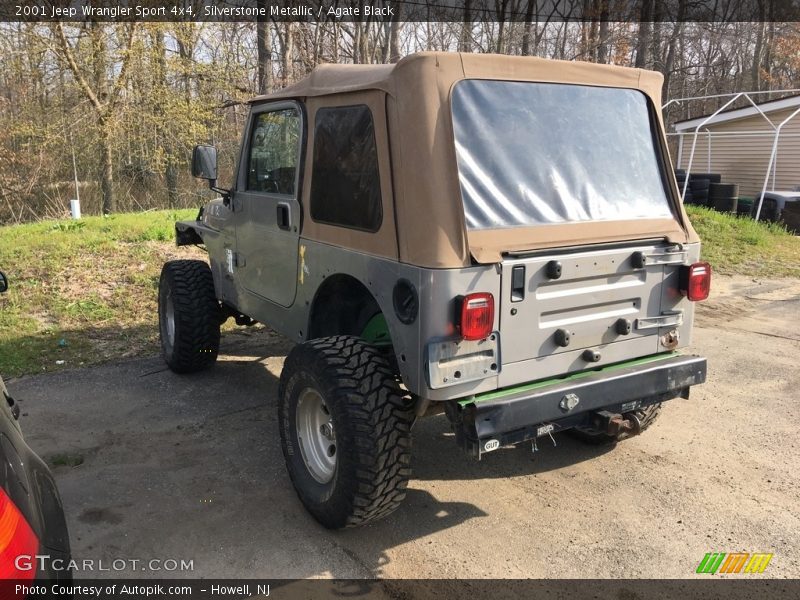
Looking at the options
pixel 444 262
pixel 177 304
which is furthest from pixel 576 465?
pixel 177 304

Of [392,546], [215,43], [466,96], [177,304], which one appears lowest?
[392,546]

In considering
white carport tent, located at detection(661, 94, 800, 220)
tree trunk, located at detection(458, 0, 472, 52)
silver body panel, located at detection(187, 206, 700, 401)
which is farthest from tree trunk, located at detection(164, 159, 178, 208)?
silver body panel, located at detection(187, 206, 700, 401)

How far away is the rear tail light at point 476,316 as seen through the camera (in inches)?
112

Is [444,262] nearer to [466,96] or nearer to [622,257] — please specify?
[466,96]

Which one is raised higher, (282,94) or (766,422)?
(282,94)

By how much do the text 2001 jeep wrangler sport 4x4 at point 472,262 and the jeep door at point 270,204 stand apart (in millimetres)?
34

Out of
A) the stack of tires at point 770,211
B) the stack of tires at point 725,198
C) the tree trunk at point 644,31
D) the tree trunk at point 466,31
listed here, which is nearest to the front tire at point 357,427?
the stack of tires at point 725,198

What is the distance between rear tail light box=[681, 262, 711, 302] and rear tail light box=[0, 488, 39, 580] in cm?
315

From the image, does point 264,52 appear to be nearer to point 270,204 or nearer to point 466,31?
point 466,31

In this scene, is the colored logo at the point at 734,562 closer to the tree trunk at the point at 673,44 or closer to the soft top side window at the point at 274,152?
the soft top side window at the point at 274,152

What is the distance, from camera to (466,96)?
3057 millimetres

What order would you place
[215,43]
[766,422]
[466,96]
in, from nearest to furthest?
[466,96]
[766,422]
[215,43]

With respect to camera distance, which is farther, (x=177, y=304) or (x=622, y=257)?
(x=177, y=304)

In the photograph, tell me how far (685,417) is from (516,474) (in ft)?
5.26
